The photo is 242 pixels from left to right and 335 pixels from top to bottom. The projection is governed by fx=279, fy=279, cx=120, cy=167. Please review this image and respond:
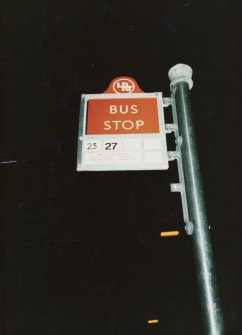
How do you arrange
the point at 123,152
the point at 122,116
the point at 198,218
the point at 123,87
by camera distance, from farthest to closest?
the point at 123,87 → the point at 122,116 → the point at 123,152 → the point at 198,218

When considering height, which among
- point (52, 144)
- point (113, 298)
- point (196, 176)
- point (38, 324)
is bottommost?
point (38, 324)

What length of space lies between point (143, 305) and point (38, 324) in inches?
53.5

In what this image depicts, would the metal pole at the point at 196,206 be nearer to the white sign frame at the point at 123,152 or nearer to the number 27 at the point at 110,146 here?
the white sign frame at the point at 123,152

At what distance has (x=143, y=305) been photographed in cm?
364

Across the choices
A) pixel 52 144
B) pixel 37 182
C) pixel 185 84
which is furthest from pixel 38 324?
pixel 185 84

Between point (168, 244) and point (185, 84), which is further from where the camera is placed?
point (168, 244)

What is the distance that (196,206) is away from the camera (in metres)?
1.95

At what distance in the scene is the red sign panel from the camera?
2414mm

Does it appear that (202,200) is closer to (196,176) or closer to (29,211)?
(196,176)

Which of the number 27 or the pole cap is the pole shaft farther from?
the number 27

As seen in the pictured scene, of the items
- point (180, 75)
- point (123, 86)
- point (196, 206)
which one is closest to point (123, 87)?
point (123, 86)

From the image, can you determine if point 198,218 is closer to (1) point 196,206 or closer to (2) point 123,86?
(1) point 196,206

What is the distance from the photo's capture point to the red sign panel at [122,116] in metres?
2.41

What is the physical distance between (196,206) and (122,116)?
102cm
